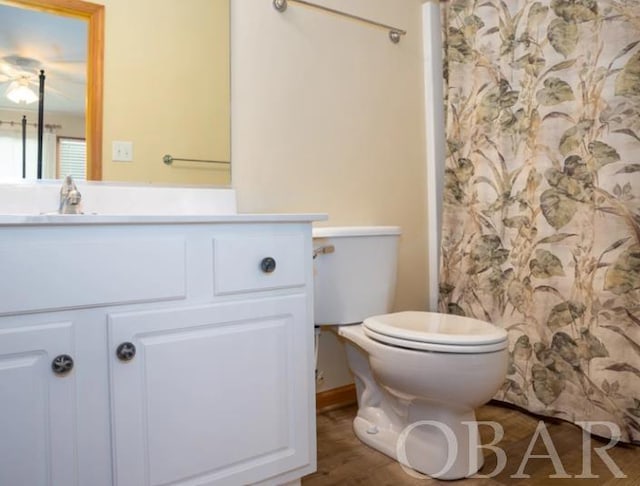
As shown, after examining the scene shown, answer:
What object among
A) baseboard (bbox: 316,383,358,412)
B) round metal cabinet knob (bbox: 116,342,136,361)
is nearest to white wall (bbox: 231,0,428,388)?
baseboard (bbox: 316,383,358,412)

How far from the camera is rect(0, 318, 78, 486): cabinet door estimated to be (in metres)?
0.92

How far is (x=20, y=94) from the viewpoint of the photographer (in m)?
1.37

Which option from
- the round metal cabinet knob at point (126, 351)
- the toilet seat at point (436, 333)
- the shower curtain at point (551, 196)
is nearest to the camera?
the round metal cabinet knob at point (126, 351)

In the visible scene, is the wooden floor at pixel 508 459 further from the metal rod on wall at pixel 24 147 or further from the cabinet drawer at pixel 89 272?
the metal rod on wall at pixel 24 147

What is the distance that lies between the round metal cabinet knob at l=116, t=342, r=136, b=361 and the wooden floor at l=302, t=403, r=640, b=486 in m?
0.72

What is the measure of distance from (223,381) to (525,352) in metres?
1.29

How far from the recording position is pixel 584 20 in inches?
67.3

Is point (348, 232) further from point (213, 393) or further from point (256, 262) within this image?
point (213, 393)

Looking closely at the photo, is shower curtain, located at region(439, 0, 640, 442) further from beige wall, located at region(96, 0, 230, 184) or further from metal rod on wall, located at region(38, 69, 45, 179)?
metal rod on wall, located at region(38, 69, 45, 179)

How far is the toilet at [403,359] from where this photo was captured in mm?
1318

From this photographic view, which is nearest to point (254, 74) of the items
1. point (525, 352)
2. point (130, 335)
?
point (130, 335)

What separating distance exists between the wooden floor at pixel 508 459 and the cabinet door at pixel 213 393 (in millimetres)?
259

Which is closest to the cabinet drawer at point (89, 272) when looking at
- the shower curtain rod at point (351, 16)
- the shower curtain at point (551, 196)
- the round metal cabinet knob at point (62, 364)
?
the round metal cabinet knob at point (62, 364)

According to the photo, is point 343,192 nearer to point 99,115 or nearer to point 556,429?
point 99,115
